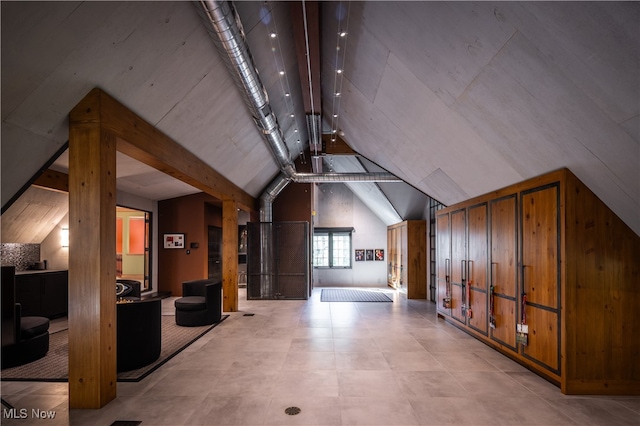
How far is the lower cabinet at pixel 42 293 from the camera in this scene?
248 inches

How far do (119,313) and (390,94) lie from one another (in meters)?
4.38

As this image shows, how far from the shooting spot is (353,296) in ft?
33.7

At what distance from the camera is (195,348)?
4.99 m

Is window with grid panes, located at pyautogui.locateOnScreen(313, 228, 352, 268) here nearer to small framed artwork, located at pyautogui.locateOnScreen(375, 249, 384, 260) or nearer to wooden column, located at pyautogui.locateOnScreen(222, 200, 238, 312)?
small framed artwork, located at pyautogui.locateOnScreen(375, 249, 384, 260)

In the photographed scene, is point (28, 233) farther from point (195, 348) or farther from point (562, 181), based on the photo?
point (562, 181)

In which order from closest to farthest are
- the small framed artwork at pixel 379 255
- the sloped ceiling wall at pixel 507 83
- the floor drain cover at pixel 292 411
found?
the sloped ceiling wall at pixel 507 83, the floor drain cover at pixel 292 411, the small framed artwork at pixel 379 255

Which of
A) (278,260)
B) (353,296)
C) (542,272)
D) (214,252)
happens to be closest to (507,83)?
(542,272)

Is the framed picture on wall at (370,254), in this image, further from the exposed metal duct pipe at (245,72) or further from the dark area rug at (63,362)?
the dark area rug at (63,362)

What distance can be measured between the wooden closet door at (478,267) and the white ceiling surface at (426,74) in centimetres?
72

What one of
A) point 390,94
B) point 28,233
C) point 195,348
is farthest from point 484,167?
point 28,233

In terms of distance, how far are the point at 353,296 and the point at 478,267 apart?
Result: 17.5 feet

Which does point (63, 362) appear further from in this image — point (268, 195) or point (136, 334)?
point (268, 195)

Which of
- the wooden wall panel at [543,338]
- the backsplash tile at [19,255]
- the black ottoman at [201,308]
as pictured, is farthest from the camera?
the backsplash tile at [19,255]

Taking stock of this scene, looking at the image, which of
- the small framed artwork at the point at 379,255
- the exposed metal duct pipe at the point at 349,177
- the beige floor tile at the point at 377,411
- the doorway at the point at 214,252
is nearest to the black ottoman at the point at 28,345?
the beige floor tile at the point at 377,411
